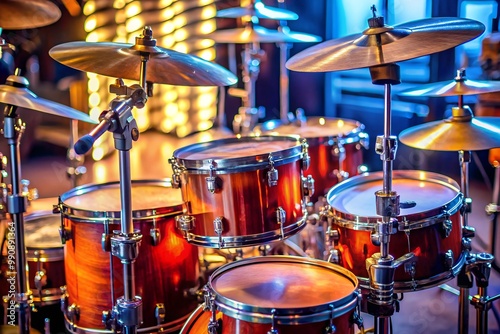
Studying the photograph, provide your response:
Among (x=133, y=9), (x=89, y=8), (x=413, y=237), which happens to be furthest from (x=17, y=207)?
(x=133, y=9)

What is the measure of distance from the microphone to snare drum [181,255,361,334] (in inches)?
20.7

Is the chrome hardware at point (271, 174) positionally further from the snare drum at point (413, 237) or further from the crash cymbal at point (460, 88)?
the crash cymbal at point (460, 88)

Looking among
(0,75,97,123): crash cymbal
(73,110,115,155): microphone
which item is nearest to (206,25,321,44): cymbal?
(0,75,97,123): crash cymbal

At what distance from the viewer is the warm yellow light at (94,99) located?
5754 millimetres

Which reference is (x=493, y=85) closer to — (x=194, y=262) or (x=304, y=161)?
(x=304, y=161)

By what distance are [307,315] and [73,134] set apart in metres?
1.75

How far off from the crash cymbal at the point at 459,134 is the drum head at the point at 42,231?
1414 millimetres

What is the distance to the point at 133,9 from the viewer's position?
6.77 metres

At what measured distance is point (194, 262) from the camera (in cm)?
223

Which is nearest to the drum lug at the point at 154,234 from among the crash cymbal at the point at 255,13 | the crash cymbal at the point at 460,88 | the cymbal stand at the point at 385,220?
the cymbal stand at the point at 385,220

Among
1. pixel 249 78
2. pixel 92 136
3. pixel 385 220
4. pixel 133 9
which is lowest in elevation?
pixel 385 220

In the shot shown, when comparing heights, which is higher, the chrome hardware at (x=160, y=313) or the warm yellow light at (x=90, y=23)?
the warm yellow light at (x=90, y=23)

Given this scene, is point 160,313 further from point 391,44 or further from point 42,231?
point 391,44

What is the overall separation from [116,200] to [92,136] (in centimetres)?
88
